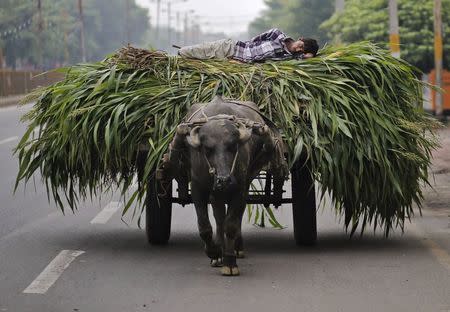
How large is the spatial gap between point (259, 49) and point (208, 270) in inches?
114

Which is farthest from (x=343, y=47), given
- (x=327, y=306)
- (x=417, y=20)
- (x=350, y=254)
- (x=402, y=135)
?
(x=417, y=20)

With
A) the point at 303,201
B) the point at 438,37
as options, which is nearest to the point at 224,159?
the point at 303,201

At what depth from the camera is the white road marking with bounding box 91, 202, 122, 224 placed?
13688 millimetres

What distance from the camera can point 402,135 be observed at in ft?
36.1

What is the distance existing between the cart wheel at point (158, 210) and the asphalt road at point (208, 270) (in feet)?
0.40

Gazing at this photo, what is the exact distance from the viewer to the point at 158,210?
11023 millimetres

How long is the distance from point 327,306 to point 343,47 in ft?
13.6

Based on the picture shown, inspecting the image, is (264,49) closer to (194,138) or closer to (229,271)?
(194,138)

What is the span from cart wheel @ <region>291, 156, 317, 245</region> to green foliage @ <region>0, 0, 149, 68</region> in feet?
230

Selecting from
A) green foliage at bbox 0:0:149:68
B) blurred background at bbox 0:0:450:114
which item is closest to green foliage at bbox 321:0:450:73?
blurred background at bbox 0:0:450:114

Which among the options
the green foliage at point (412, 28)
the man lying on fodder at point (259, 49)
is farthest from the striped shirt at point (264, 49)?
the green foliage at point (412, 28)

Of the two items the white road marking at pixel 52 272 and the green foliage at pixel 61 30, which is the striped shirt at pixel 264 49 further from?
the green foliage at pixel 61 30

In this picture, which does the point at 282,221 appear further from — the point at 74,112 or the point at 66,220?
the point at 74,112

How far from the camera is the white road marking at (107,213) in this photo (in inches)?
539
